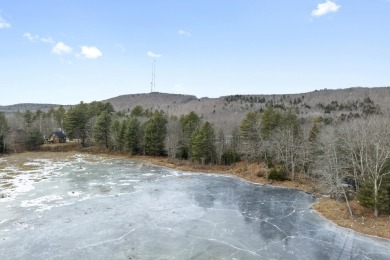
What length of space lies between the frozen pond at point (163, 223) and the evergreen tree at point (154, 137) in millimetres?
19969

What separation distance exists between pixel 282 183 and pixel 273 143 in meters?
7.37

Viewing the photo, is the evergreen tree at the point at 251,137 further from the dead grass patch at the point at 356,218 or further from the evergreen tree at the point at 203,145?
the dead grass patch at the point at 356,218

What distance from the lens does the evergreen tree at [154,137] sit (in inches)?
2269

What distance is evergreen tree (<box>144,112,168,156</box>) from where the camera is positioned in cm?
5762

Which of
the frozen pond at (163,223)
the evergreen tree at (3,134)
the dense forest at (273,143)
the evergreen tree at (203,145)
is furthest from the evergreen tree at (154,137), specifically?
the evergreen tree at (3,134)

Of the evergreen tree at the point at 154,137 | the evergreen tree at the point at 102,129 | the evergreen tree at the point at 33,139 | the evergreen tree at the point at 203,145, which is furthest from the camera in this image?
the evergreen tree at the point at 102,129

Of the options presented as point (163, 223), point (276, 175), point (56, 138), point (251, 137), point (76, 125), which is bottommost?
point (163, 223)

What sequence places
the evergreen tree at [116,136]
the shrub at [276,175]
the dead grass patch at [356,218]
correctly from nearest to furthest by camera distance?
the dead grass patch at [356,218], the shrub at [276,175], the evergreen tree at [116,136]

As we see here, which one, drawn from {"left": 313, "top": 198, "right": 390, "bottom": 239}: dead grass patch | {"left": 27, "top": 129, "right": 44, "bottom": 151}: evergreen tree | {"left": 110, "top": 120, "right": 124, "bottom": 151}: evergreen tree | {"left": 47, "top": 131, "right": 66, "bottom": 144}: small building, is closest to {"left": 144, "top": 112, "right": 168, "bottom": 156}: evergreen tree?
{"left": 110, "top": 120, "right": 124, "bottom": 151}: evergreen tree

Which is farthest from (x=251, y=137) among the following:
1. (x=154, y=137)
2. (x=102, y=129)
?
(x=102, y=129)

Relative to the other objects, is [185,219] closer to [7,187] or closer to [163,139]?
[7,187]

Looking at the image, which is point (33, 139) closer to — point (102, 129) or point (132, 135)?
point (102, 129)

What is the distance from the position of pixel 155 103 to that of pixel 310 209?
149659 millimetres

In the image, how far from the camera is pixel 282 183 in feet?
124
